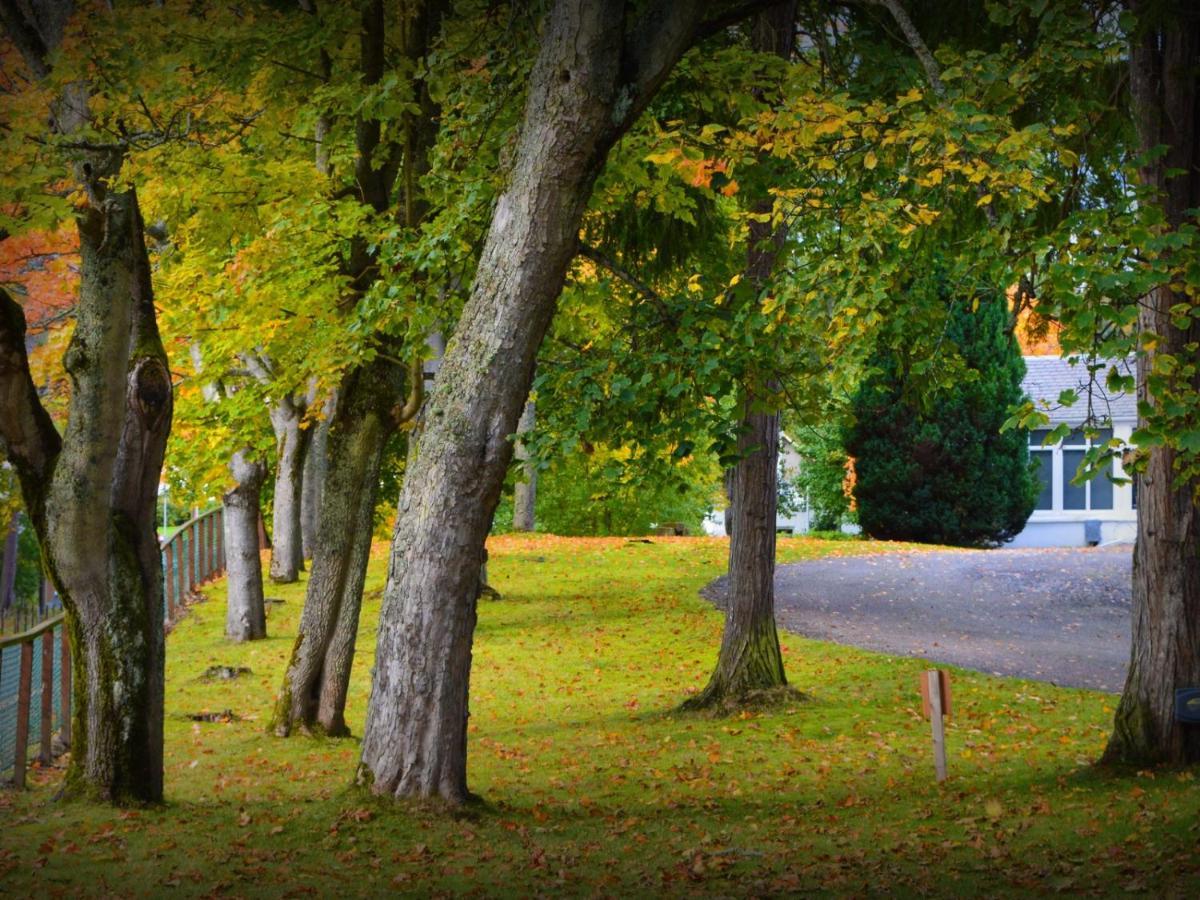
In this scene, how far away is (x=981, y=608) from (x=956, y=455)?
1136cm

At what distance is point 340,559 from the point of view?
12742 mm

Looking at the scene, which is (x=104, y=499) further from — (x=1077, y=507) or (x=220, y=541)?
(x=1077, y=507)

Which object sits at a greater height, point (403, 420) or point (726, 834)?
point (403, 420)

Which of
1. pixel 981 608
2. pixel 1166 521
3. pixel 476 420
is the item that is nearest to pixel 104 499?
pixel 476 420

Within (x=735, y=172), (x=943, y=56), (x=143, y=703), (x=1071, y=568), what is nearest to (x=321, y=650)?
(x=143, y=703)

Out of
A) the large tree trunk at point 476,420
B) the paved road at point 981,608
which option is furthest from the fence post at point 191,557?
the large tree trunk at point 476,420

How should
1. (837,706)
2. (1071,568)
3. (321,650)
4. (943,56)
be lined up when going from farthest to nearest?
(1071,568) → (837,706) → (321,650) → (943,56)

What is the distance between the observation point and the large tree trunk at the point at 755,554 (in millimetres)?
13641

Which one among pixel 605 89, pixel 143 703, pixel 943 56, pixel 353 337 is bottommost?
pixel 143 703

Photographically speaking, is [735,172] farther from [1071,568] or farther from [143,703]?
[1071,568]

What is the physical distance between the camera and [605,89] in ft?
27.5

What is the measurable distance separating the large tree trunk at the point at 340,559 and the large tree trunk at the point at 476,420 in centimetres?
411

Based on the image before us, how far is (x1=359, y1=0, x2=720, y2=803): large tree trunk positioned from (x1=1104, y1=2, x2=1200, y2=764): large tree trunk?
335cm

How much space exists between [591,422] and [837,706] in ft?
17.8
